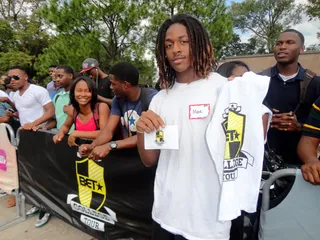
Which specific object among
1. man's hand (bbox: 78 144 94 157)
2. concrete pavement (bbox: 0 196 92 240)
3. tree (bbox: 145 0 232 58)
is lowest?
concrete pavement (bbox: 0 196 92 240)

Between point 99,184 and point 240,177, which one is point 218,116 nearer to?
point 240,177

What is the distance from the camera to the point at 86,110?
9.32 ft

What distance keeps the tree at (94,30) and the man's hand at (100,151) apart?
14.4 m

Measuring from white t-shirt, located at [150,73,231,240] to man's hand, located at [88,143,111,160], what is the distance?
0.92 metres

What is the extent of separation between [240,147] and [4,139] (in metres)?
3.28

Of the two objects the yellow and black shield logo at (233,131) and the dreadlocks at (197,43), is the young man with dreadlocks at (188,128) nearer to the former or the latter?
the dreadlocks at (197,43)

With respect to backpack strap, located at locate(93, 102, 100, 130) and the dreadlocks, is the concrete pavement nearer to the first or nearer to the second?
backpack strap, located at locate(93, 102, 100, 130)

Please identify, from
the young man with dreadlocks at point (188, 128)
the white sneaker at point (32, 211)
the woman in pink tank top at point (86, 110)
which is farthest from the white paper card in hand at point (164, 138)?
the white sneaker at point (32, 211)

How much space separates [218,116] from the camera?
50.4 inches

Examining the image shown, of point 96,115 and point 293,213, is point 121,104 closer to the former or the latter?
point 96,115

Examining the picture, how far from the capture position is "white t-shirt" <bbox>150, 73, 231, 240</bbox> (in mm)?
1351

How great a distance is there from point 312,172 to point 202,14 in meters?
16.6

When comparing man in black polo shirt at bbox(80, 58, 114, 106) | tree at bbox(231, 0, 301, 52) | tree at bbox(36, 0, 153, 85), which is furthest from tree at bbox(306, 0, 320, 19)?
man in black polo shirt at bbox(80, 58, 114, 106)

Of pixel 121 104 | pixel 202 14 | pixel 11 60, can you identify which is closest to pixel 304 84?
pixel 121 104
